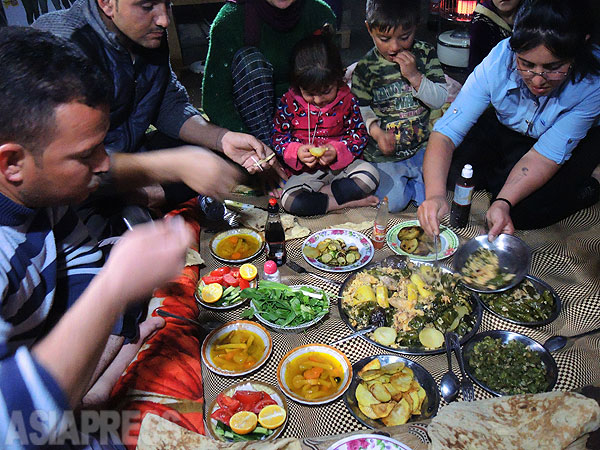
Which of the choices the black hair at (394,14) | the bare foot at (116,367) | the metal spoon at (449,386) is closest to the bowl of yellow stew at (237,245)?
the bare foot at (116,367)

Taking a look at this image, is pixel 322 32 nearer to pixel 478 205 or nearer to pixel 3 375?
pixel 478 205

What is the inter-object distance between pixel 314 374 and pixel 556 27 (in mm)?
2088

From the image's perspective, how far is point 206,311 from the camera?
2320mm

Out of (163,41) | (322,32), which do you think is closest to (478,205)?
(322,32)

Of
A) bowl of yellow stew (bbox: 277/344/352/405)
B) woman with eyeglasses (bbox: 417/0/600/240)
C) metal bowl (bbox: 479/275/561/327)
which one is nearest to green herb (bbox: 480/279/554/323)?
metal bowl (bbox: 479/275/561/327)

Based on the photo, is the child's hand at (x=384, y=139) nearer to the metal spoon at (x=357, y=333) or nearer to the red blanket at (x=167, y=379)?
the metal spoon at (x=357, y=333)

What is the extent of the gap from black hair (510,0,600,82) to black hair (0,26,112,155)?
2.13 m

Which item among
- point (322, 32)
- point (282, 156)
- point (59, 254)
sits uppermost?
point (322, 32)

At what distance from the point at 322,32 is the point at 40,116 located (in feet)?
8.36

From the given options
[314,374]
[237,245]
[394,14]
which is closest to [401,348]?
[314,374]

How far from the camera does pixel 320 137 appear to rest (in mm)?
3369

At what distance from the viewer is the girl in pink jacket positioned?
3.09 meters

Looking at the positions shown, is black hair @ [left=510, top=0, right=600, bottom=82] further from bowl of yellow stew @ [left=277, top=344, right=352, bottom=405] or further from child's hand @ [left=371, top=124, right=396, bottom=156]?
bowl of yellow stew @ [left=277, top=344, right=352, bottom=405]

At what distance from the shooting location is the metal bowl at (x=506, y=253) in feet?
7.57
